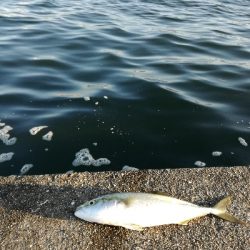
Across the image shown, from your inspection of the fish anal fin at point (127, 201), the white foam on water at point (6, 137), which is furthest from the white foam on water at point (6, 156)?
the fish anal fin at point (127, 201)

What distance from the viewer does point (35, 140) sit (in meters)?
5.71

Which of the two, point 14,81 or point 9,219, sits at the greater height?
point 9,219

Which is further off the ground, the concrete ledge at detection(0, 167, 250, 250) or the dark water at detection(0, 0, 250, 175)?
the concrete ledge at detection(0, 167, 250, 250)

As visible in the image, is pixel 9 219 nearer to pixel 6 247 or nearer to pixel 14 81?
pixel 6 247

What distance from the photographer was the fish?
3.49 meters

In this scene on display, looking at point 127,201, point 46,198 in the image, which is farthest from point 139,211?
point 46,198

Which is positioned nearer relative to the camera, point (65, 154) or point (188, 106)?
point (65, 154)

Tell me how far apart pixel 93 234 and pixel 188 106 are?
3594 mm

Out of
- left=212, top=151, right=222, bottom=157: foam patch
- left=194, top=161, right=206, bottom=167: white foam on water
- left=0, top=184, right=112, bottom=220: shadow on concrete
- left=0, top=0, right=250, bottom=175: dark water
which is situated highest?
left=0, top=184, right=112, bottom=220: shadow on concrete

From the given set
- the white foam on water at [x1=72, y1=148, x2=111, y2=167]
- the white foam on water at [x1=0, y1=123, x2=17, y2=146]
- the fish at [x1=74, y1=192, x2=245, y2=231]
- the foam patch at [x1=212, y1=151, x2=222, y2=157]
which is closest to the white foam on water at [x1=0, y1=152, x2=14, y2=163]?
the white foam on water at [x1=0, y1=123, x2=17, y2=146]

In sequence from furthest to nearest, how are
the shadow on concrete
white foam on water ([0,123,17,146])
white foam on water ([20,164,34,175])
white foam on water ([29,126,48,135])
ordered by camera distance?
white foam on water ([29,126,48,135]), white foam on water ([0,123,17,146]), white foam on water ([20,164,34,175]), the shadow on concrete

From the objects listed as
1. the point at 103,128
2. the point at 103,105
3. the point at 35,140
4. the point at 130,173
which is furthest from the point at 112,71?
the point at 130,173

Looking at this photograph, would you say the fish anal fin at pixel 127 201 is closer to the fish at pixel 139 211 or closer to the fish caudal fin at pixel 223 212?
the fish at pixel 139 211

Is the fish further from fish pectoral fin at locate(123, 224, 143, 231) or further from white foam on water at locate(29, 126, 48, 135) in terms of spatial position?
white foam on water at locate(29, 126, 48, 135)
